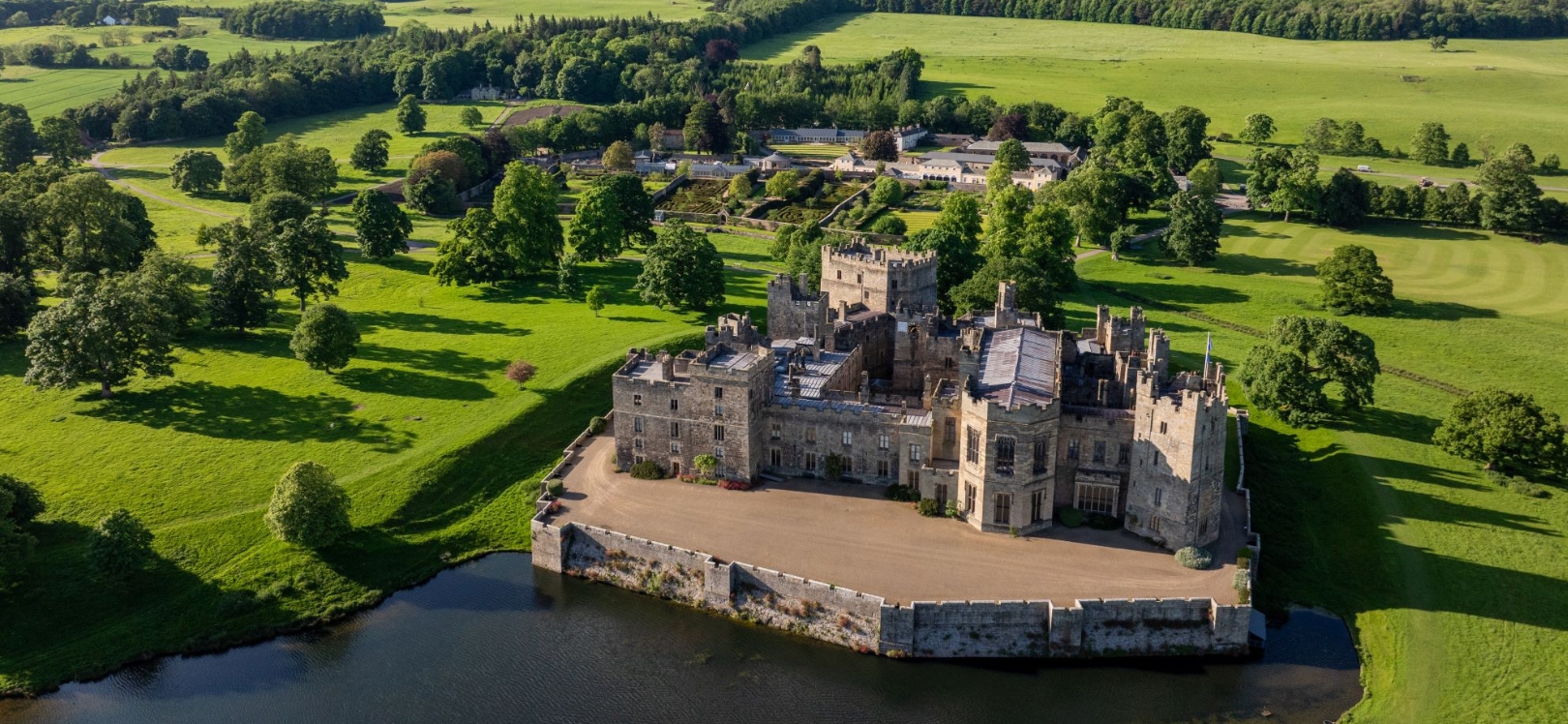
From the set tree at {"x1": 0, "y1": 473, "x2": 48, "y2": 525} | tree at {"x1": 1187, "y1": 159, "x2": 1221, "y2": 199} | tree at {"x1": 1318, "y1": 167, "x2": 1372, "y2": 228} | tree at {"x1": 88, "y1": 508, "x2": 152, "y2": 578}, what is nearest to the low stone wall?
tree at {"x1": 88, "y1": 508, "x2": 152, "y2": 578}

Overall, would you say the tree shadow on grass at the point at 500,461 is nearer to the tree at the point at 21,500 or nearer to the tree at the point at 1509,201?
the tree at the point at 21,500

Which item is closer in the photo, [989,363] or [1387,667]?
[1387,667]

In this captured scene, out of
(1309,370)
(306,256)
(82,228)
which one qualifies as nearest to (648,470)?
(1309,370)

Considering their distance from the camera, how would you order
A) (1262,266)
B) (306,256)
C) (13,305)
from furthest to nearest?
(1262,266) < (306,256) < (13,305)

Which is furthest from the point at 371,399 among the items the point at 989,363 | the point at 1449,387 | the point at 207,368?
the point at 1449,387

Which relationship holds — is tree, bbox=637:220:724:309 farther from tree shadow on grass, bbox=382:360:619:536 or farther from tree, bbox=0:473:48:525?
tree, bbox=0:473:48:525

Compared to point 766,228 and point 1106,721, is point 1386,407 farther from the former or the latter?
point 766,228

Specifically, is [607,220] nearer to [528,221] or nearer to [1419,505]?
[528,221]
